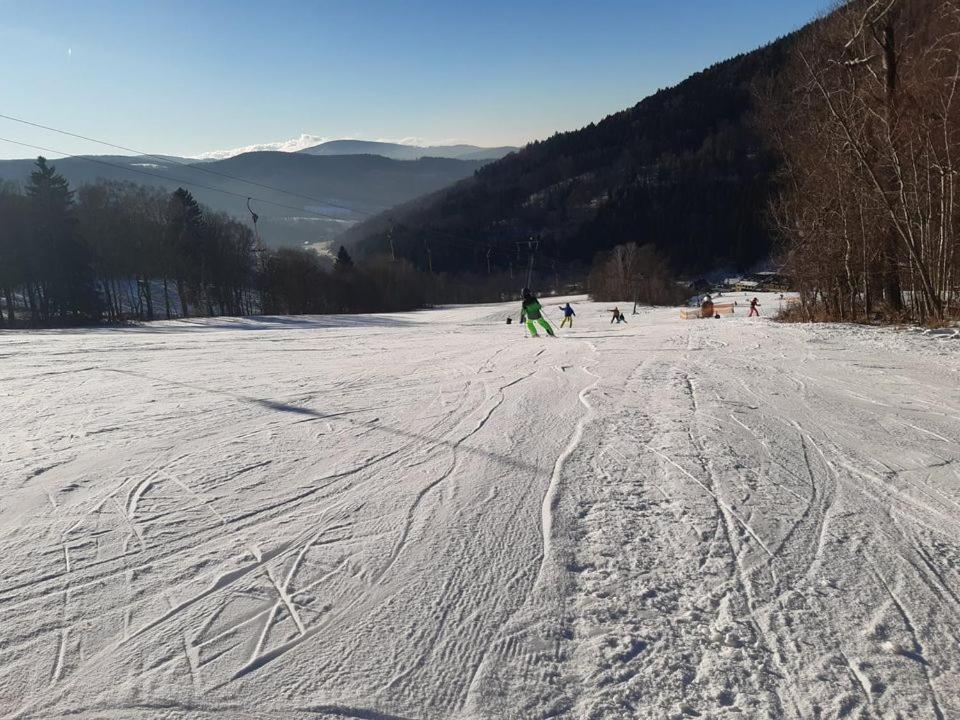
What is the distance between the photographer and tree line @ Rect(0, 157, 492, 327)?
1539 inches

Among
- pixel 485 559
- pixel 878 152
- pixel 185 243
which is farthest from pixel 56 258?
pixel 878 152

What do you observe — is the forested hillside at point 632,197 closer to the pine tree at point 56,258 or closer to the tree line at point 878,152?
the pine tree at point 56,258

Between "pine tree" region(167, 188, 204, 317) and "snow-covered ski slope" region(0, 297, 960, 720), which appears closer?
"snow-covered ski slope" region(0, 297, 960, 720)

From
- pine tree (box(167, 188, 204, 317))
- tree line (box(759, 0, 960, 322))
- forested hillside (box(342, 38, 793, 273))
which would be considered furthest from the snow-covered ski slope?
forested hillside (box(342, 38, 793, 273))

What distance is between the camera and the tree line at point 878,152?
478 inches

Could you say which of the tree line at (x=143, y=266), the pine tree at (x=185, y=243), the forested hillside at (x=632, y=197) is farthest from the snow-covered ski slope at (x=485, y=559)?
the forested hillside at (x=632, y=197)

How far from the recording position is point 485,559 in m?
3.18

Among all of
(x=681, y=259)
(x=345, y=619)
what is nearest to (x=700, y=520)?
(x=345, y=619)

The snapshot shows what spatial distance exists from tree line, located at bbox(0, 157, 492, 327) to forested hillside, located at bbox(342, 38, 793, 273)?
3690cm

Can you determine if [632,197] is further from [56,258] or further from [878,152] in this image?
[878,152]

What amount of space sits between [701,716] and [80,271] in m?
51.9

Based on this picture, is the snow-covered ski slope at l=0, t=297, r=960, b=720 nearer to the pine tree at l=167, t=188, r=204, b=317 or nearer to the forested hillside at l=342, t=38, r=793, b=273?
the pine tree at l=167, t=188, r=204, b=317

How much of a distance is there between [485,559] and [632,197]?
449ft

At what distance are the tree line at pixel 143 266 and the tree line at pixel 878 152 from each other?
115ft
